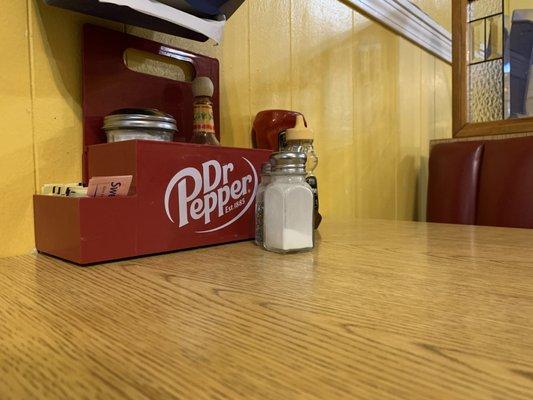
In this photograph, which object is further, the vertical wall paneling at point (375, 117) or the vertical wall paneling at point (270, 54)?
the vertical wall paneling at point (375, 117)

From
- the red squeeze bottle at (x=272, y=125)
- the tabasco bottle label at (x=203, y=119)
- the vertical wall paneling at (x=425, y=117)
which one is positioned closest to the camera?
the tabasco bottle label at (x=203, y=119)

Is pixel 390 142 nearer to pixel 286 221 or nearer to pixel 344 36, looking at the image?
pixel 344 36

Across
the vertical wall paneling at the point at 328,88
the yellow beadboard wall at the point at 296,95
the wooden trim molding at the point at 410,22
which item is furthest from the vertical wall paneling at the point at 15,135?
the wooden trim molding at the point at 410,22

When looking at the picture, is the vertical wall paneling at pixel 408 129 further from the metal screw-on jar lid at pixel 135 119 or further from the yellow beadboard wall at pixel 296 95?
the metal screw-on jar lid at pixel 135 119

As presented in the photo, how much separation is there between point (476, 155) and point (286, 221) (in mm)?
1037

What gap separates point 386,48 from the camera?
1.50 m

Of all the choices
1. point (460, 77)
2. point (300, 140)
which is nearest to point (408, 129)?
point (460, 77)

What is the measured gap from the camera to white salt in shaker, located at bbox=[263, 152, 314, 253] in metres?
0.57

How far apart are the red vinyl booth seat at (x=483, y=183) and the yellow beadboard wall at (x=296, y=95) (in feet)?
0.63

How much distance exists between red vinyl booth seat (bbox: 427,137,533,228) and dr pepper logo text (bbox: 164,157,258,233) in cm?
93

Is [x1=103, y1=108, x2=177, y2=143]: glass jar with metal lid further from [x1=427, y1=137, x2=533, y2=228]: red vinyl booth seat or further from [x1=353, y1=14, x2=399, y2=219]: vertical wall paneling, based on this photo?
[x1=427, y1=137, x2=533, y2=228]: red vinyl booth seat

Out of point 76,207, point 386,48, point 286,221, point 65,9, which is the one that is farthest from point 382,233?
point 386,48

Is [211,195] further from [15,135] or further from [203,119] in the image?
[15,135]

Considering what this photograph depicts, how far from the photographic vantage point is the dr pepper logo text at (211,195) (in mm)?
604
